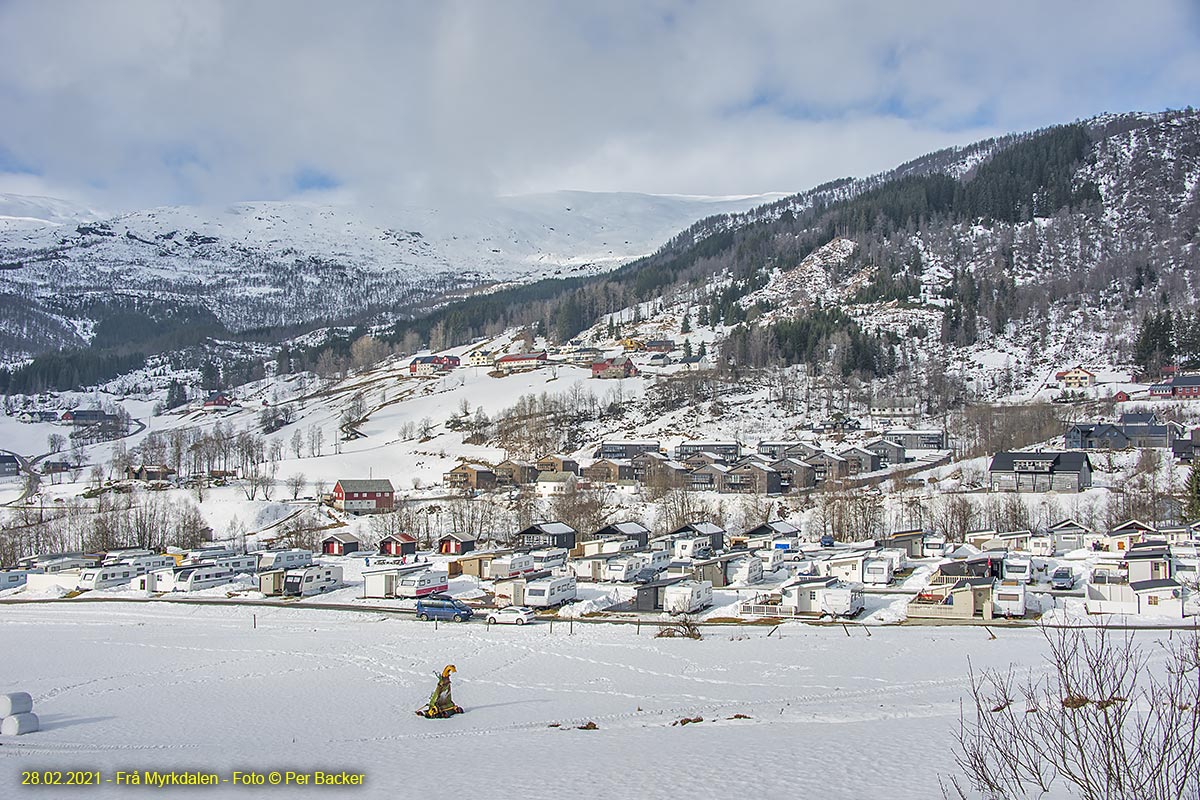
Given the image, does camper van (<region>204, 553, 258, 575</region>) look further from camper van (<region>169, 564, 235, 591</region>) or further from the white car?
the white car

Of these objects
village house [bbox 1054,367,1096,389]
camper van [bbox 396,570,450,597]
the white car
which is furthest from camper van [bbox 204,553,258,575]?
village house [bbox 1054,367,1096,389]

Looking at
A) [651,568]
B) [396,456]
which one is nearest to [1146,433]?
[651,568]

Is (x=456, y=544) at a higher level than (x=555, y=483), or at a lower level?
lower

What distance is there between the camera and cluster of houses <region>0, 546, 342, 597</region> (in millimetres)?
44469

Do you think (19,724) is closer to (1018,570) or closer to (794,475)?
(1018,570)

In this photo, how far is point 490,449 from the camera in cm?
9781

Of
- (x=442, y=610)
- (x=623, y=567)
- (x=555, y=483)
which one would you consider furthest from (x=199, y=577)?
(x=555, y=483)

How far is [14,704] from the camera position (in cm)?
1850

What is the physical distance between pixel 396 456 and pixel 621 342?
6213 centimetres

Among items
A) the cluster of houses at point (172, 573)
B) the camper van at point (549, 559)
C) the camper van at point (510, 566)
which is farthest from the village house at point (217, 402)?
the camper van at point (510, 566)

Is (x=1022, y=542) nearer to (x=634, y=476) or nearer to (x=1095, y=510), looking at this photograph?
(x=1095, y=510)

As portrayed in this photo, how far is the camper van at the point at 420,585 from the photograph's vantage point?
42.1 metres

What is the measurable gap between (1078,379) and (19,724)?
108392 millimetres

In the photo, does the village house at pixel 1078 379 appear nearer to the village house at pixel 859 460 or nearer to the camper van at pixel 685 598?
the village house at pixel 859 460
